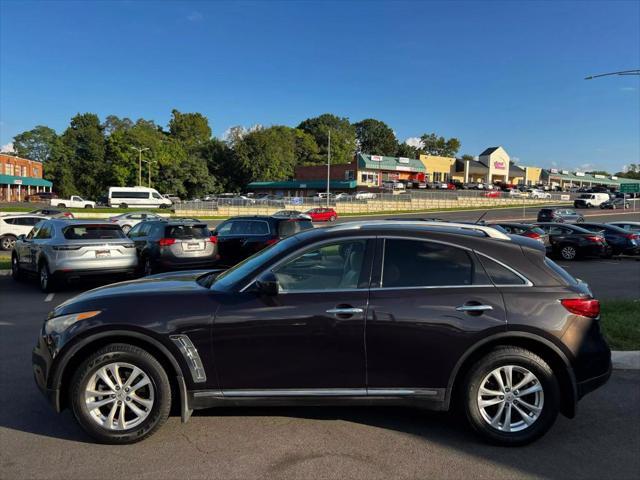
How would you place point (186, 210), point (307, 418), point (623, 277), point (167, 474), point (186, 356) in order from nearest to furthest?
point (167, 474) < point (186, 356) < point (307, 418) < point (623, 277) < point (186, 210)

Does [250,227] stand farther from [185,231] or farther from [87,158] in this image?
[87,158]

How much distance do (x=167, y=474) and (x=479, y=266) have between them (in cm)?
268

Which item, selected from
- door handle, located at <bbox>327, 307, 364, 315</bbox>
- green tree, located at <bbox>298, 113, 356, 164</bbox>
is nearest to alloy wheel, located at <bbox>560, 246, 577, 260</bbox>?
door handle, located at <bbox>327, 307, 364, 315</bbox>

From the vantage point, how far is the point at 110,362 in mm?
3625

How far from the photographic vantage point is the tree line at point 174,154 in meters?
82.0

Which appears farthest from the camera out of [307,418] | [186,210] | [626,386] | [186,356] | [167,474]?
[186,210]

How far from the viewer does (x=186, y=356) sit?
359cm

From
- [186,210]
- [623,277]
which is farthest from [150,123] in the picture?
[623,277]

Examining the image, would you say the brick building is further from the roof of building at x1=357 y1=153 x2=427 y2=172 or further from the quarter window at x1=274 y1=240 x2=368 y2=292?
the quarter window at x1=274 y1=240 x2=368 y2=292

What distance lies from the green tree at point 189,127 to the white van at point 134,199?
53677 millimetres

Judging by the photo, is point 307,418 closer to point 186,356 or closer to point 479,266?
point 186,356

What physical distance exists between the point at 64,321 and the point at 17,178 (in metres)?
85.3

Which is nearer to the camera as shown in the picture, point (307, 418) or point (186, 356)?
point (186, 356)

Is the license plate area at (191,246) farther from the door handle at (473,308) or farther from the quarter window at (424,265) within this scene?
the door handle at (473,308)
